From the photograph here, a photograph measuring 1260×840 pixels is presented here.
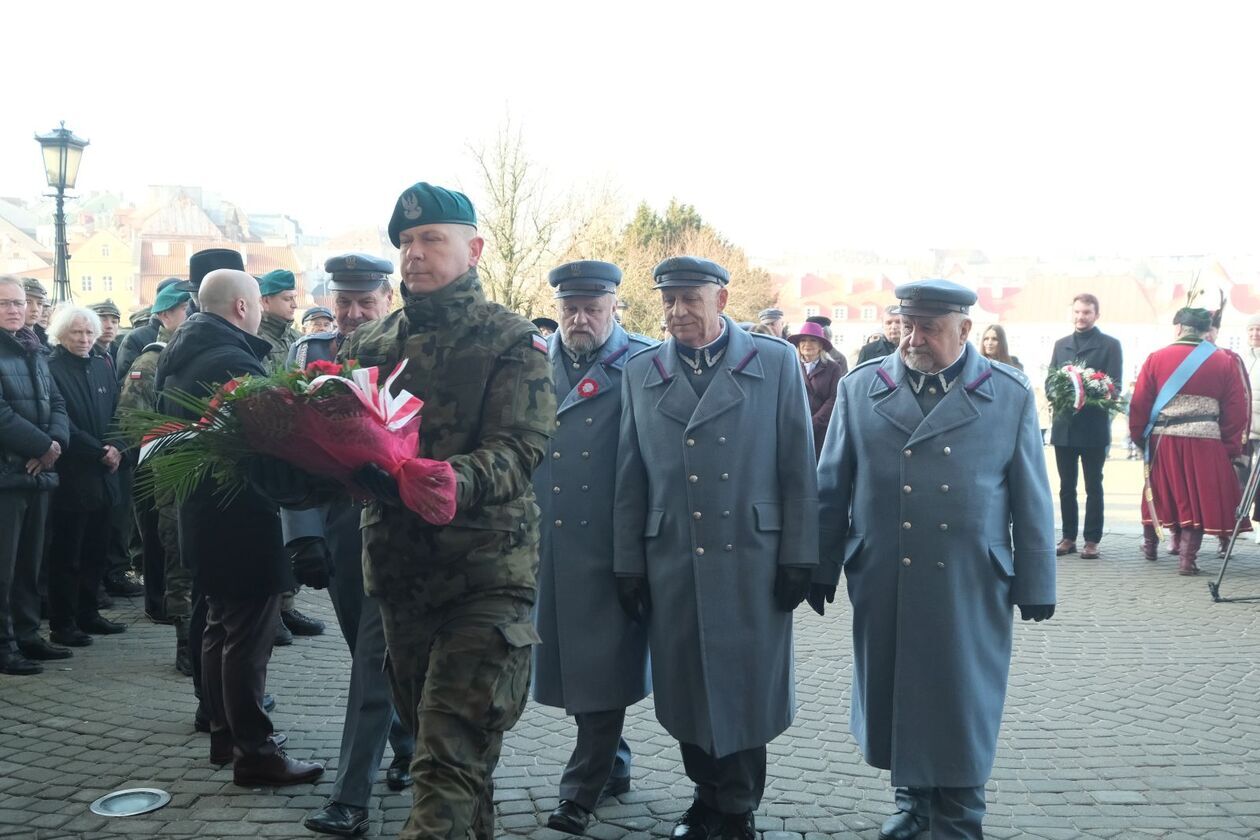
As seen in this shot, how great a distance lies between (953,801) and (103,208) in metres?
104

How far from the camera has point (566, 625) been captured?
16.0ft

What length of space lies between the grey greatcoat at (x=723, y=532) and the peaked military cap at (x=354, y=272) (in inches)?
68.4

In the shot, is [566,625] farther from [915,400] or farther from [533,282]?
[533,282]

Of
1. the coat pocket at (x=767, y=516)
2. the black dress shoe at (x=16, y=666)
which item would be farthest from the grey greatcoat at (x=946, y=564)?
the black dress shoe at (x=16, y=666)

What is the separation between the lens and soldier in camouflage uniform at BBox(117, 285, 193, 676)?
7.31 metres

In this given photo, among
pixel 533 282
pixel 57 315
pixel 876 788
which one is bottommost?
pixel 876 788

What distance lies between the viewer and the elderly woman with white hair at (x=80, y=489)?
7984 millimetres

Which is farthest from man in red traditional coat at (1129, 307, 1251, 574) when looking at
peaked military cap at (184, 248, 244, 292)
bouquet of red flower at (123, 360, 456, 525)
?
bouquet of red flower at (123, 360, 456, 525)

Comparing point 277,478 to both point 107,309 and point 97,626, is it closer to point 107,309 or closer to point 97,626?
point 97,626

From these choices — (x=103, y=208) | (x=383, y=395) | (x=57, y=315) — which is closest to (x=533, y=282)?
(x=57, y=315)

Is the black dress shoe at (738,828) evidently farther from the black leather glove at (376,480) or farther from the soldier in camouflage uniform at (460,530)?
the black leather glove at (376,480)

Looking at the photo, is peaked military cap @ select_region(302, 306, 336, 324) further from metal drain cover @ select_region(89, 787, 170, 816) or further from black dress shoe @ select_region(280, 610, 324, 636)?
metal drain cover @ select_region(89, 787, 170, 816)

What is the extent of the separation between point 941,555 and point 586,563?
146cm

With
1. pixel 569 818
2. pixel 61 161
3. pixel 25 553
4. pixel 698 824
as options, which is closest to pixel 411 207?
pixel 569 818
